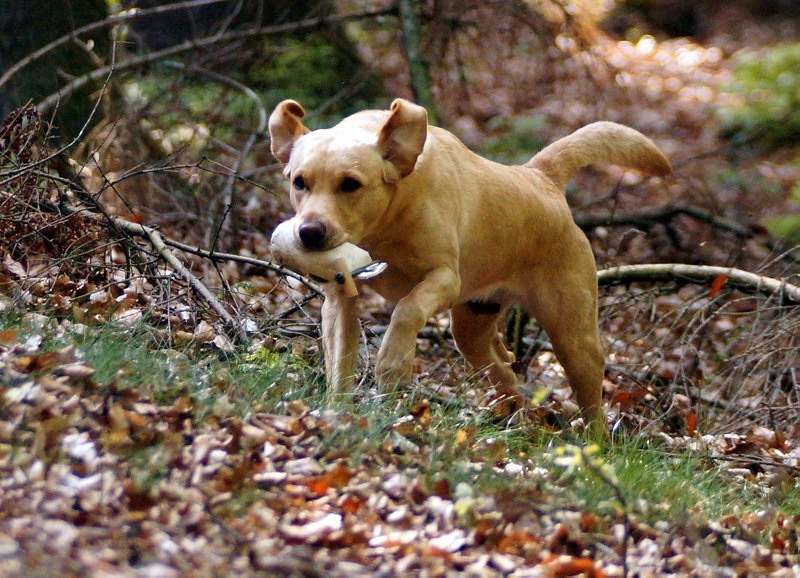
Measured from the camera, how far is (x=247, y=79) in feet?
36.0

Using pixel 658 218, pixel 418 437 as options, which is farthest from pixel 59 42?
pixel 658 218

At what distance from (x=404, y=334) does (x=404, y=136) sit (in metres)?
1.01

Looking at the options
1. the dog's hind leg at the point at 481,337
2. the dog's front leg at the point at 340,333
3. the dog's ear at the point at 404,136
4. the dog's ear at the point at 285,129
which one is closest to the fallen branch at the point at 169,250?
the dog's front leg at the point at 340,333

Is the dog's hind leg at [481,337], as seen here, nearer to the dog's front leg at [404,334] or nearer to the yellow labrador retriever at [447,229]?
the yellow labrador retriever at [447,229]

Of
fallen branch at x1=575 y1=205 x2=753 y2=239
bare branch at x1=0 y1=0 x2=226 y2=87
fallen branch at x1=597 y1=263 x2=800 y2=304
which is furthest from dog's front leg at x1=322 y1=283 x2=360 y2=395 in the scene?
fallen branch at x1=575 y1=205 x2=753 y2=239

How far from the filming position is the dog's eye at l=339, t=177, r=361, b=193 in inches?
190

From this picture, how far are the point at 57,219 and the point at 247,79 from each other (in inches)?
210

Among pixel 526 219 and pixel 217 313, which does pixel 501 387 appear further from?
pixel 217 313

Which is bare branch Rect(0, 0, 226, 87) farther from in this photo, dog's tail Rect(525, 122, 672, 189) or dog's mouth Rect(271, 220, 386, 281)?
dog's mouth Rect(271, 220, 386, 281)

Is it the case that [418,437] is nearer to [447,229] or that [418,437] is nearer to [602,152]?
[447,229]

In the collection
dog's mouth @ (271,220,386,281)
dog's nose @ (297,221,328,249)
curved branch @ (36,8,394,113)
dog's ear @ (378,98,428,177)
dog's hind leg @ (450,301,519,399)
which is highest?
curved branch @ (36,8,394,113)

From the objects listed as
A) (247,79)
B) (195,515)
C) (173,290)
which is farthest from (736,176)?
(195,515)

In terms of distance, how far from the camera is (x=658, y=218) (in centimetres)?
973

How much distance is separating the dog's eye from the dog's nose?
278 millimetres
